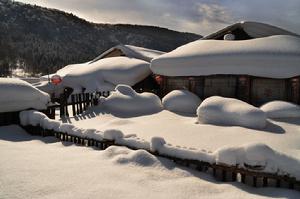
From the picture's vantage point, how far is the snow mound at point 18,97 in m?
12.5

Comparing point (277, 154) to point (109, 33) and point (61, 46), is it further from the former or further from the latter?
point (109, 33)

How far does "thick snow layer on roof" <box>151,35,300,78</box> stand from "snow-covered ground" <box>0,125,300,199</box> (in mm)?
8685

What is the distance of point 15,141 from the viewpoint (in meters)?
10.7

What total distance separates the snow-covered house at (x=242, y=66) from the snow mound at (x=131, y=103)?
2.49 m

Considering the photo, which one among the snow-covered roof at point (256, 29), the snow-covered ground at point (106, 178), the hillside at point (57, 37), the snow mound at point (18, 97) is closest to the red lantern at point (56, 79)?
the snow mound at point (18, 97)

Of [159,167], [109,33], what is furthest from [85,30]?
[159,167]

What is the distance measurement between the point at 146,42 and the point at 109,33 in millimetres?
17588

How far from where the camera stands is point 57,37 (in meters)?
99.8

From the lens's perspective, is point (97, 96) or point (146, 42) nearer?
point (97, 96)

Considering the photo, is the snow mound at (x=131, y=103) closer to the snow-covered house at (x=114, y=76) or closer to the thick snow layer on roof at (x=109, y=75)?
the snow-covered house at (x=114, y=76)

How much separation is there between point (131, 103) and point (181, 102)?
7.98 feet

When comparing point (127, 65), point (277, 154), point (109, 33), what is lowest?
point (277, 154)

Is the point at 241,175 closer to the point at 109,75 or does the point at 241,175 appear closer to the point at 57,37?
the point at 109,75

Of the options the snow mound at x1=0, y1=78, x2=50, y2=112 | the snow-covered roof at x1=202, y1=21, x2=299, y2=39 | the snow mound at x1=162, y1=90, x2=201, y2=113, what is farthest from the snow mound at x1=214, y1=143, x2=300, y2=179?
the snow-covered roof at x1=202, y1=21, x2=299, y2=39
